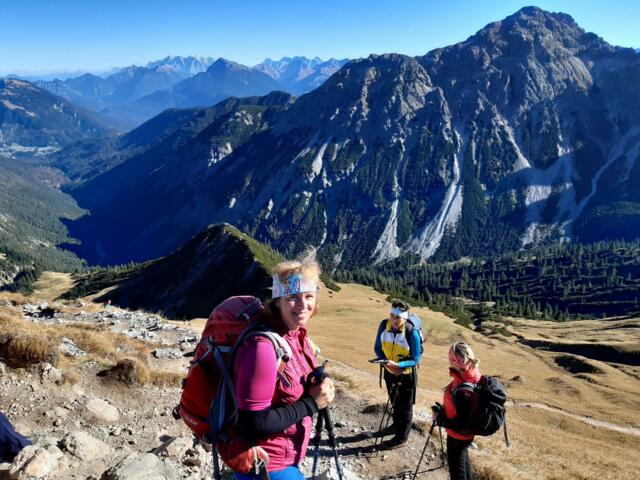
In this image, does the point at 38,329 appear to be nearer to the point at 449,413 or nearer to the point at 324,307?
the point at 449,413

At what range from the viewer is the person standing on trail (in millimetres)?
13969

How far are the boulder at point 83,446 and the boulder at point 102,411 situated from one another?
11.4 ft

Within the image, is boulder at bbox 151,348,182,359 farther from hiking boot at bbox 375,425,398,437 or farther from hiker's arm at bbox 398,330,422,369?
hiker's arm at bbox 398,330,422,369

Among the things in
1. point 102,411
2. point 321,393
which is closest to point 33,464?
point 102,411

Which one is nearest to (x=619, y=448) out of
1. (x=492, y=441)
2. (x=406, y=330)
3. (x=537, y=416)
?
(x=537, y=416)

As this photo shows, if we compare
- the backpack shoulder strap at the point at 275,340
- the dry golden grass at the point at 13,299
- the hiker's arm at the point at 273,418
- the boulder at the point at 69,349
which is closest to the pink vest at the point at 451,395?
the hiker's arm at the point at 273,418

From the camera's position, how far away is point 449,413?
10.8m

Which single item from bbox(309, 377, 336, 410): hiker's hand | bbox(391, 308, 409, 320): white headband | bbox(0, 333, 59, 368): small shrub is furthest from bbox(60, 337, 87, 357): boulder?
bbox(309, 377, 336, 410): hiker's hand

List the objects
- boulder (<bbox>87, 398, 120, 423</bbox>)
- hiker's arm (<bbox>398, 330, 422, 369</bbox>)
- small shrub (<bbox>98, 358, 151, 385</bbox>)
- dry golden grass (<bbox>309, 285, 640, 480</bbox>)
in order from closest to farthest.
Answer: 1. hiker's arm (<bbox>398, 330, 422, 369</bbox>)
2. boulder (<bbox>87, 398, 120, 423</bbox>)
3. dry golden grass (<bbox>309, 285, 640, 480</bbox>)
4. small shrub (<bbox>98, 358, 151, 385</bbox>)

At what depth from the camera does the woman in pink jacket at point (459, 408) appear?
10539mm

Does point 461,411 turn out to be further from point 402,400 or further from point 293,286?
point 293,286

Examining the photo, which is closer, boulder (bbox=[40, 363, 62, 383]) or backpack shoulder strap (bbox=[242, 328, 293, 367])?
backpack shoulder strap (bbox=[242, 328, 293, 367])

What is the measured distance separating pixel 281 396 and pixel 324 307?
9529cm

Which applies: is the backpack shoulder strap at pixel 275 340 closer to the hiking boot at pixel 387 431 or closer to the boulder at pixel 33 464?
the boulder at pixel 33 464
